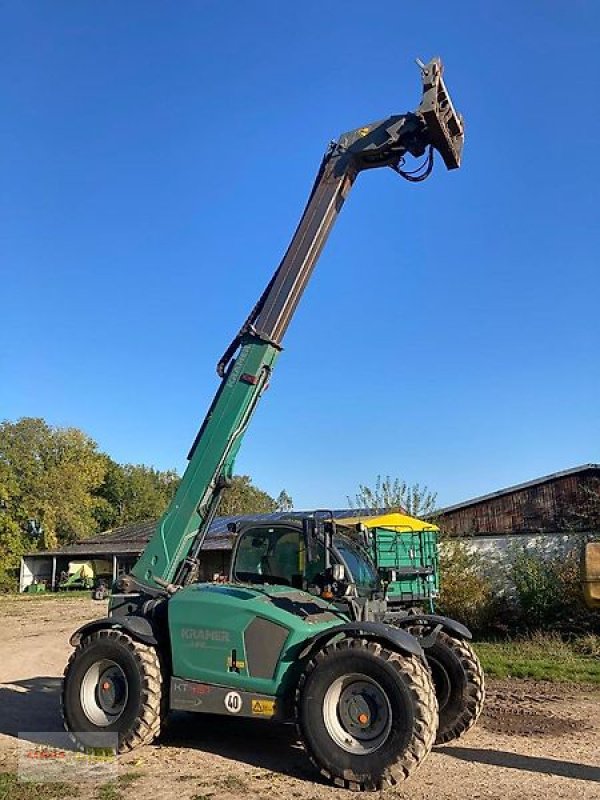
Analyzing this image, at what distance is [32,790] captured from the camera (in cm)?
620

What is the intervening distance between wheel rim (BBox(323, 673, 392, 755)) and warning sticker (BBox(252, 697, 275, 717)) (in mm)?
591

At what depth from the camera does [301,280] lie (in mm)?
8578

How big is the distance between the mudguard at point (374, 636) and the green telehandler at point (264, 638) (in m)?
0.01

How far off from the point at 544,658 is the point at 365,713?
28.8ft

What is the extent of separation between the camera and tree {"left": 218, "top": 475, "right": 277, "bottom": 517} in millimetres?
73688

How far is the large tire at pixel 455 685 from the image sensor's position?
770cm

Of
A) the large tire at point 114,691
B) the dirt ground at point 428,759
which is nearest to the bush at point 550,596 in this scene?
the dirt ground at point 428,759

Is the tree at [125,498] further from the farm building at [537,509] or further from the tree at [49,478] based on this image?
the farm building at [537,509]

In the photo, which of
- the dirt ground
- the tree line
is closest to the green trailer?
the dirt ground

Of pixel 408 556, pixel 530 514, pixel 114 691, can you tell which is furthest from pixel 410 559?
pixel 114 691

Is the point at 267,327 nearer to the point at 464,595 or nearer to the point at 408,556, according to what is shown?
the point at 408,556

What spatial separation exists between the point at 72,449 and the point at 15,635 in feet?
173

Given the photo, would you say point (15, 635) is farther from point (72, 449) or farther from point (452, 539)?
point (72, 449)

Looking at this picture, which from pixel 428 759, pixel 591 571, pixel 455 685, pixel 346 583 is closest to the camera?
pixel 591 571
